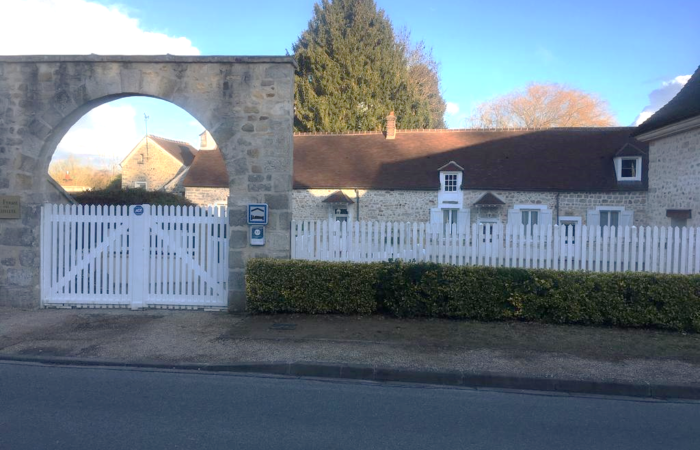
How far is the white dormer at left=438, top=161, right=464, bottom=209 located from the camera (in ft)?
81.0

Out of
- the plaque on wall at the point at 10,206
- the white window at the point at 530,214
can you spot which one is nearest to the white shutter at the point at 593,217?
the white window at the point at 530,214

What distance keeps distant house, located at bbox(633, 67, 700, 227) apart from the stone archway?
9.05 m

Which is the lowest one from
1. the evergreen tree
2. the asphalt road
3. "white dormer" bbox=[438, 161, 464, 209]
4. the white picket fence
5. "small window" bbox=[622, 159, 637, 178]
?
the asphalt road

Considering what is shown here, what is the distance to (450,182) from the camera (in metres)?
25.0

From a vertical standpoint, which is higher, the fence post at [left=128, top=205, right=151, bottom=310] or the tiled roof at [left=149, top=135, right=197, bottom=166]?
the tiled roof at [left=149, top=135, right=197, bottom=166]

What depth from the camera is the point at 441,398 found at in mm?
5906

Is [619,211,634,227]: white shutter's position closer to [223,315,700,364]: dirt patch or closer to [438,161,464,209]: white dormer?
[438,161,464,209]: white dormer

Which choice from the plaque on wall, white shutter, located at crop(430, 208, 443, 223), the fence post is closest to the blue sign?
the fence post

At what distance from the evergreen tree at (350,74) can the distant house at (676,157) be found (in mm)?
20915

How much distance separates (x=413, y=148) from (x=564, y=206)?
7834mm

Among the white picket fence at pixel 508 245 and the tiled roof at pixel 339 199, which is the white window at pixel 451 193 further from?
the white picket fence at pixel 508 245

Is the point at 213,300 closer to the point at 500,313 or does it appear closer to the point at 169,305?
the point at 169,305

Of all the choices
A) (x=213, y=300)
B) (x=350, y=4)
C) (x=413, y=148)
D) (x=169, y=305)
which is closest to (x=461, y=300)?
(x=213, y=300)

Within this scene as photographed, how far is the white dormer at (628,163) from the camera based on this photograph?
23828mm
